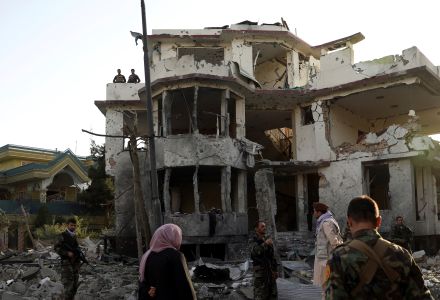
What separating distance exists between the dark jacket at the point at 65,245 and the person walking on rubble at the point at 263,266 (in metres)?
3.31

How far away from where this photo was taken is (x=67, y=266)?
28.6 feet

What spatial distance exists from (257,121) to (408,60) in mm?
7269

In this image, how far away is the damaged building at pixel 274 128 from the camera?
1694cm

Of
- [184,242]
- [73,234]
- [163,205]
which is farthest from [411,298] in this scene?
[163,205]

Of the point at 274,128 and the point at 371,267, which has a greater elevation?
the point at 274,128

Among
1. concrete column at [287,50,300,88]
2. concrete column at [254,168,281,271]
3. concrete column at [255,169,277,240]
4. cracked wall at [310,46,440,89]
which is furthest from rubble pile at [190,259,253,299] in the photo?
concrete column at [287,50,300,88]

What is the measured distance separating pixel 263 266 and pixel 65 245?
11.6 ft

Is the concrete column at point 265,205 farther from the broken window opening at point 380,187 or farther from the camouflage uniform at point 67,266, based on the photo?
the broken window opening at point 380,187

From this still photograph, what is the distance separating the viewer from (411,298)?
2.60 metres

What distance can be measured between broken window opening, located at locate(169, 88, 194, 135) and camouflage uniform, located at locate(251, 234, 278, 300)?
9985mm

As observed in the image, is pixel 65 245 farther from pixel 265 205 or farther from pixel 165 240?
pixel 165 240

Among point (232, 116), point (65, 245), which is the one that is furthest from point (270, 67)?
point (65, 245)

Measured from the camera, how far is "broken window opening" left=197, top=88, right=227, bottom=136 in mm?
17828

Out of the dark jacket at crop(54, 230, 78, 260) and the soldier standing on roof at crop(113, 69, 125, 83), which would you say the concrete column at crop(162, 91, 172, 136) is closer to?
the soldier standing on roof at crop(113, 69, 125, 83)
